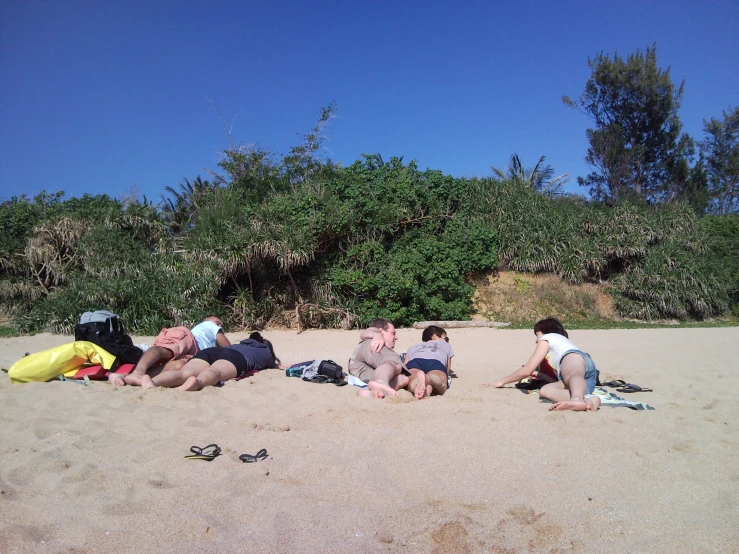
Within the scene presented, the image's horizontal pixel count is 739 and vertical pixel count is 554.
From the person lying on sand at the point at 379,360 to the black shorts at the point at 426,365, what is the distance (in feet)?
0.53

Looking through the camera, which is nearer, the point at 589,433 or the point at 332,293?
the point at 589,433

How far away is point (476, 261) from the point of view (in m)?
14.8

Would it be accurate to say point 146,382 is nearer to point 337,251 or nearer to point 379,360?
point 379,360

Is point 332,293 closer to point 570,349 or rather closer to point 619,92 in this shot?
point 570,349

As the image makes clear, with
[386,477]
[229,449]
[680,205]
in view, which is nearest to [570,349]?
[386,477]

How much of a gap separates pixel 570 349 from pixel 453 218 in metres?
9.75

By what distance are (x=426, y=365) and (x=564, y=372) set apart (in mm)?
1573

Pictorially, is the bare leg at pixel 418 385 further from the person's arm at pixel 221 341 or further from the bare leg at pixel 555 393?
the person's arm at pixel 221 341

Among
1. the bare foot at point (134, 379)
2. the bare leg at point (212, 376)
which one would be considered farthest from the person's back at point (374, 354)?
the bare foot at point (134, 379)

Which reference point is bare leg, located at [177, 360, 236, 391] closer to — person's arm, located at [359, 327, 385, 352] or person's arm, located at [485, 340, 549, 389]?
person's arm, located at [359, 327, 385, 352]

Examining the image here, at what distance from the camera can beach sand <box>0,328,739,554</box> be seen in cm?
304

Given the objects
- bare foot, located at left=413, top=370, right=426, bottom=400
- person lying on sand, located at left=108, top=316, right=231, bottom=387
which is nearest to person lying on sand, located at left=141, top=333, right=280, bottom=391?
person lying on sand, located at left=108, top=316, right=231, bottom=387

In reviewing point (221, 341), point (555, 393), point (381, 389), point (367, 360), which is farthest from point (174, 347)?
point (555, 393)

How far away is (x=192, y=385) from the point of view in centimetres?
601
